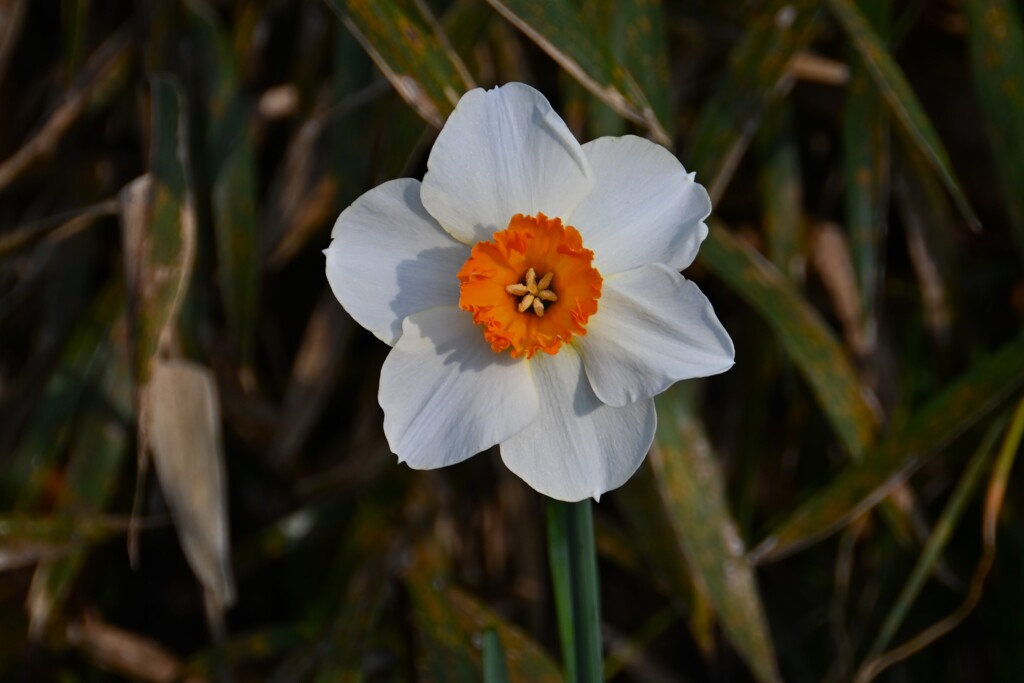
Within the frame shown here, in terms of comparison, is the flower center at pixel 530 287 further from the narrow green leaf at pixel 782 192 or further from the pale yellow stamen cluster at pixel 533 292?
the narrow green leaf at pixel 782 192

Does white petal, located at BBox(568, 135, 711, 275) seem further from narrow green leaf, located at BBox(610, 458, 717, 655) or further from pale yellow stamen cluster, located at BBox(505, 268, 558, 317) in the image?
narrow green leaf, located at BBox(610, 458, 717, 655)

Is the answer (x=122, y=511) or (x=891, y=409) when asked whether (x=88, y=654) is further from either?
(x=891, y=409)

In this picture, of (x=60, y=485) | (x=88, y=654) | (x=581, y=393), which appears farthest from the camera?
(x=88, y=654)

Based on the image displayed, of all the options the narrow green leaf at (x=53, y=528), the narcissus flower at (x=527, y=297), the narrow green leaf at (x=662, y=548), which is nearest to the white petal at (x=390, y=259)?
the narcissus flower at (x=527, y=297)

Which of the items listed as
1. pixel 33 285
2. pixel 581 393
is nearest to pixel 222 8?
pixel 33 285

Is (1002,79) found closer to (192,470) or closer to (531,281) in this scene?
(531,281)

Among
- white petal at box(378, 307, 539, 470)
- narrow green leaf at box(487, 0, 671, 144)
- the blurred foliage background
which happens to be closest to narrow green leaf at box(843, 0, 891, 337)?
the blurred foliage background

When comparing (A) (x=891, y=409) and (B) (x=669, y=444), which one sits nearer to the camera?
(B) (x=669, y=444)
